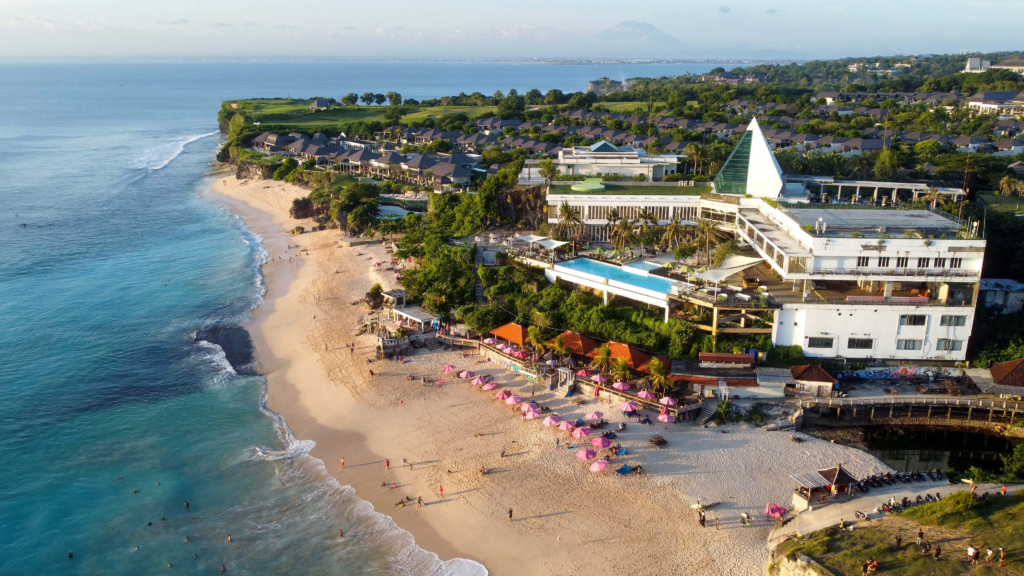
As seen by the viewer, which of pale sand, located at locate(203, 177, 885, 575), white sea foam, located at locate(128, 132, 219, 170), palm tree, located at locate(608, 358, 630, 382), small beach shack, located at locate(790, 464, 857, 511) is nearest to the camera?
pale sand, located at locate(203, 177, 885, 575)

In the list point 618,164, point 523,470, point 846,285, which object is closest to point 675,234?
point 846,285

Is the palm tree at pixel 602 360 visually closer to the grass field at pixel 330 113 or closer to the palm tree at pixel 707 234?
the palm tree at pixel 707 234

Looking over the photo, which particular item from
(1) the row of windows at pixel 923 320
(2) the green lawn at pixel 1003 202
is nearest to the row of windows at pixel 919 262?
(1) the row of windows at pixel 923 320

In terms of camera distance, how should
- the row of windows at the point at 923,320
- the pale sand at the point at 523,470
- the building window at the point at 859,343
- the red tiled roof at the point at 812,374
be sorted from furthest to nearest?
the building window at the point at 859,343 → the row of windows at the point at 923,320 → the red tiled roof at the point at 812,374 → the pale sand at the point at 523,470

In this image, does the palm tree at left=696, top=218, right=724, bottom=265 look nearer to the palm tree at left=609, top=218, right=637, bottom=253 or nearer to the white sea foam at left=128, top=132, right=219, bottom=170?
the palm tree at left=609, top=218, right=637, bottom=253

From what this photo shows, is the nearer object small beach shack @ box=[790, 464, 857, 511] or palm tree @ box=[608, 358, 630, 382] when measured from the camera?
small beach shack @ box=[790, 464, 857, 511]

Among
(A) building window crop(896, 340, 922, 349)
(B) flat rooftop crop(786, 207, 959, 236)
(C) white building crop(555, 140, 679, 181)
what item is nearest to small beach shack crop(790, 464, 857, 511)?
(A) building window crop(896, 340, 922, 349)
